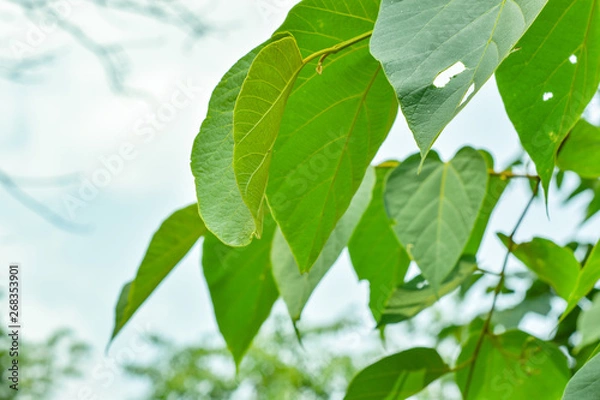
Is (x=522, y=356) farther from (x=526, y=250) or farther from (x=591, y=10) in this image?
(x=591, y=10)

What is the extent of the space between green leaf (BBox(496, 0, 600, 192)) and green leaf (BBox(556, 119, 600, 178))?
200 millimetres

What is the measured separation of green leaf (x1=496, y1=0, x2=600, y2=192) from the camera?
40 centimetres

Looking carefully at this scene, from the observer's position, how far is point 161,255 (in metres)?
0.59

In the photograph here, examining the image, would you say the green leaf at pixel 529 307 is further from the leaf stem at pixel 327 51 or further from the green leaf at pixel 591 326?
the leaf stem at pixel 327 51

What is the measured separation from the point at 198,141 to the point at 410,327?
159 inches

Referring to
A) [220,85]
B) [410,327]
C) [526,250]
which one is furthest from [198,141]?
[410,327]

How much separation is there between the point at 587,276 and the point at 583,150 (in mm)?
165

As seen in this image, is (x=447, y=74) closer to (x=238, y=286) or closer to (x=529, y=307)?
(x=238, y=286)

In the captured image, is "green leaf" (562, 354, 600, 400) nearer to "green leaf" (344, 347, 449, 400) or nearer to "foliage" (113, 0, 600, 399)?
"foliage" (113, 0, 600, 399)

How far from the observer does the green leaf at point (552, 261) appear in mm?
616

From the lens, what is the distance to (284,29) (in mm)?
394

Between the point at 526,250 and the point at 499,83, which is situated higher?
the point at 499,83

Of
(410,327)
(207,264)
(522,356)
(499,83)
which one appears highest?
(499,83)

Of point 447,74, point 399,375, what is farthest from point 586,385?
point 399,375
